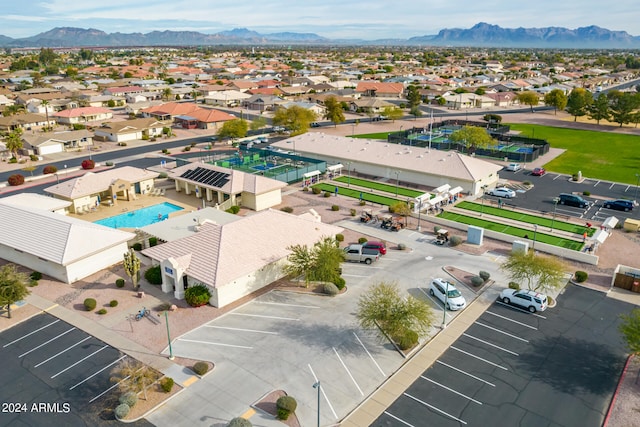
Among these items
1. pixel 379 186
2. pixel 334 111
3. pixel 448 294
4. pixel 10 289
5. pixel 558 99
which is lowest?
pixel 448 294

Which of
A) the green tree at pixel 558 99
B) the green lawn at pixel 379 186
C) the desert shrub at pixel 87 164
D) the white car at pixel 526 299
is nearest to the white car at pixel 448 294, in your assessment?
the white car at pixel 526 299

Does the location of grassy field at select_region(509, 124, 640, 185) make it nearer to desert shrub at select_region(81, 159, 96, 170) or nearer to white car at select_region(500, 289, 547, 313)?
white car at select_region(500, 289, 547, 313)

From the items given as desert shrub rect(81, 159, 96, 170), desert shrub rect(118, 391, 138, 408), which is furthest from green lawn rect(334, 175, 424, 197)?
desert shrub rect(118, 391, 138, 408)

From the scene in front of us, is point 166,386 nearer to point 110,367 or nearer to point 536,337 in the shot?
point 110,367

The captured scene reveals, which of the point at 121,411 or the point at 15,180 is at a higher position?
the point at 15,180

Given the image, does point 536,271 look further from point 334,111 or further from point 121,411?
point 334,111

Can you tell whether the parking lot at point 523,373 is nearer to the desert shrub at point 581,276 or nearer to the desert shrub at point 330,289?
the desert shrub at point 581,276

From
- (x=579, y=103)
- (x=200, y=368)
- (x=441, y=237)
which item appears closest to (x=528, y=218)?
(x=441, y=237)

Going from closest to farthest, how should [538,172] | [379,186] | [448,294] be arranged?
[448,294], [379,186], [538,172]
